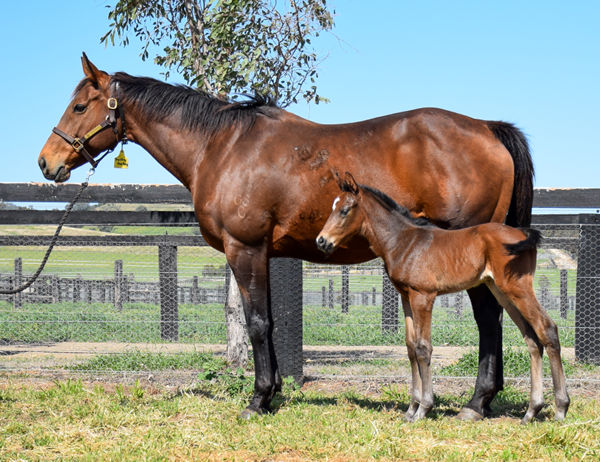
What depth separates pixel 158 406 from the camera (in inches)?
203

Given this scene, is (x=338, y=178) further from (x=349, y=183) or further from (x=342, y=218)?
(x=342, y=218)

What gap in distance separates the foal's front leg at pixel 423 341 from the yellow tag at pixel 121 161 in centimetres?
303

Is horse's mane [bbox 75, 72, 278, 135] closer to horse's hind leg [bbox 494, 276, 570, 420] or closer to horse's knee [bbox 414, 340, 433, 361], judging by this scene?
horse's knee [bbox 414, 340, 433, 361]

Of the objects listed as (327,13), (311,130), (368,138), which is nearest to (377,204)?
(368,138)

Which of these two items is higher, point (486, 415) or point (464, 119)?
point (464, 119)

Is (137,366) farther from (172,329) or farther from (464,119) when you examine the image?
(464,119)

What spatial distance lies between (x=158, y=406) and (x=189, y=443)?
1.13 metres

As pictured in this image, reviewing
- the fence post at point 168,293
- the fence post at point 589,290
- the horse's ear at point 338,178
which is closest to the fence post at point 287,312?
the horse's ear at point 338,178

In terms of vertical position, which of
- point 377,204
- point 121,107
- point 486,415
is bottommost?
point 486,415

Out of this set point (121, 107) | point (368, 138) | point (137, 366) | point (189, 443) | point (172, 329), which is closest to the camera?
point (189, 443)

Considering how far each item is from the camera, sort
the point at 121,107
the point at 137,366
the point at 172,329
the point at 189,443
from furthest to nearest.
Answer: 1. the point at 172,329
2. the point at 137,366
3. the point at 121,107
4. the point at 189,443

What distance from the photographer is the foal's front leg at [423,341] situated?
4.61 meters

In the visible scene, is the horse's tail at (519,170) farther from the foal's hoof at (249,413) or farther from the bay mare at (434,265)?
the foal's hoof at (249,413)

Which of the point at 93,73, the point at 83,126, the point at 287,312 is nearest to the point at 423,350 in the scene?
the point at 287,312
